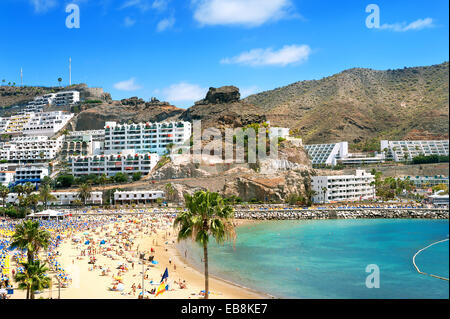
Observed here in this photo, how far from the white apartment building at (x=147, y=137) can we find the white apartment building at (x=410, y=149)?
69286 millimetres

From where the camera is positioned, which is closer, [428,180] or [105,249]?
[105,249]

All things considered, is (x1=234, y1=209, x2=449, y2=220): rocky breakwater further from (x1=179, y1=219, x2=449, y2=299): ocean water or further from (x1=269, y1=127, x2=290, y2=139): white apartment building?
(x1=269, y1=127, x2=290, y2=139): white apartment building

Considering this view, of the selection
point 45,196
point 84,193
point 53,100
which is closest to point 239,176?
point 84,193

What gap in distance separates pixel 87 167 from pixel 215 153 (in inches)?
1257

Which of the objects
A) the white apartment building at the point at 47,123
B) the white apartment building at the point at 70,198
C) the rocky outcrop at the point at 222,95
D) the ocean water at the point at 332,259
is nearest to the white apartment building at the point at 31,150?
the white apartment building at the point at 47,123

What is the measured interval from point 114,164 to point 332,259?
68122 millimetres

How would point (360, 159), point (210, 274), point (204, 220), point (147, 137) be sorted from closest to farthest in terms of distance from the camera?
point (204, 220) < point (210, 274) < point (147, 137) < point (360, 159)

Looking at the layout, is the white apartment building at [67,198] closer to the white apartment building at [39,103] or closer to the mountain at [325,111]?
the mountain at [325,111]

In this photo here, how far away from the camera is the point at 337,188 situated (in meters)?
84.2

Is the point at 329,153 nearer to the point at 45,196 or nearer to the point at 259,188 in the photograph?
the point at 259,188

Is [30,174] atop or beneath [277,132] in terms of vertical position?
beneath
